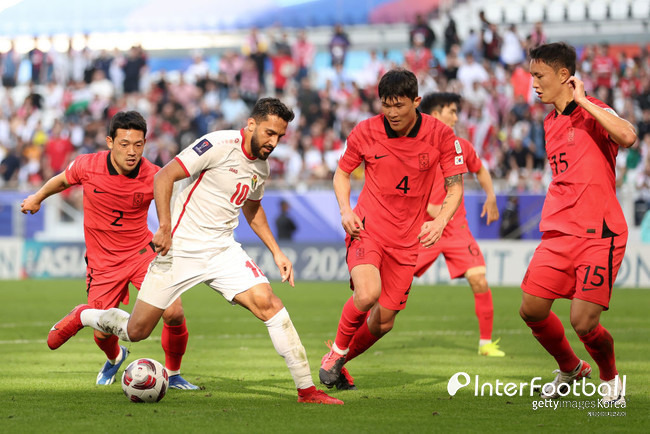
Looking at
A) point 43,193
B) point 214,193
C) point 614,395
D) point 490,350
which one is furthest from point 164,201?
point 490,350

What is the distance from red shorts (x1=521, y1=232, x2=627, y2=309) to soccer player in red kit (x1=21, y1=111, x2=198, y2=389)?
2996 mm

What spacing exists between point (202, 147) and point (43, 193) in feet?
6.21

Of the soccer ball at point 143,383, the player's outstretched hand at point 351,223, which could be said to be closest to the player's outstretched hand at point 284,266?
the player's outstretched hand at point 351,223

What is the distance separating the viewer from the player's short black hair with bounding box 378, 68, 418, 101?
7.18 meters

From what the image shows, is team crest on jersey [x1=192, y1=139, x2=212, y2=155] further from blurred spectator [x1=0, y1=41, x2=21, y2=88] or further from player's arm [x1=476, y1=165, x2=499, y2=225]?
blurred spectator [x1=0, y1=41, x2=21, y2=88]

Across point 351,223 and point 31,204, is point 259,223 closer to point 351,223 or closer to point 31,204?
point 351,223

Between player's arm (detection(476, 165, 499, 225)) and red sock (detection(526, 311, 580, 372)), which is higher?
player's arm (detection(476, 165, 499, 225))

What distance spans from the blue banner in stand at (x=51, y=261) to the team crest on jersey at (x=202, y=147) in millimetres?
15660

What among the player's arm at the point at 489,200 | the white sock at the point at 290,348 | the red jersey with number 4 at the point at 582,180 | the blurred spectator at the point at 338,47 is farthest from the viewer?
the blurred spectator at the point at 338,47

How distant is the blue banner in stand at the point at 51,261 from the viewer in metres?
22.0

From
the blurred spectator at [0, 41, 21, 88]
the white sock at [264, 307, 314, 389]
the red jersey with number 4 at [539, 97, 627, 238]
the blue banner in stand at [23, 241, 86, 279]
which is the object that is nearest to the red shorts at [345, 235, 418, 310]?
the white sock at [264, 307, 314, 389]

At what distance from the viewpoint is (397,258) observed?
767 centimetres

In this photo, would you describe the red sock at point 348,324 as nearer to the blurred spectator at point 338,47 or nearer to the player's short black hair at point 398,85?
the player's short black hair at point 398,85

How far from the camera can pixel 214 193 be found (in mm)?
7109
